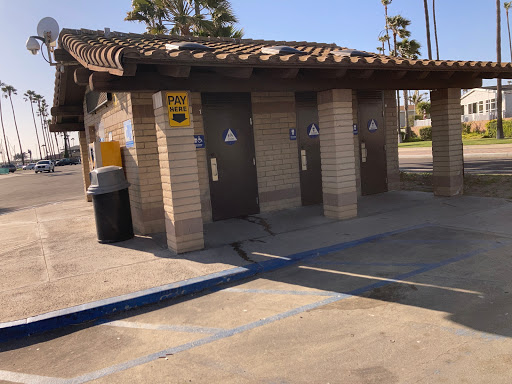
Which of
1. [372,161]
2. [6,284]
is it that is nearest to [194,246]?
[6,284]

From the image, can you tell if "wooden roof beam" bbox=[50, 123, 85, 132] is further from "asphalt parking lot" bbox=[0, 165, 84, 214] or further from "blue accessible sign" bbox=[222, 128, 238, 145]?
"blue accessible sign" bbox=[222, 128, 238, 145]

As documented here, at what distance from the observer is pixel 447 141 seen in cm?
1040

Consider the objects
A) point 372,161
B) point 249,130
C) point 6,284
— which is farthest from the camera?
point 372,161

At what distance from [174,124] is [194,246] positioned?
2.12m

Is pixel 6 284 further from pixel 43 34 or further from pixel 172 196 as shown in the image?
pixel 43 34

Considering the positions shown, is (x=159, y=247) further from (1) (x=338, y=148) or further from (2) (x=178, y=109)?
(1) (x=338, y=148)

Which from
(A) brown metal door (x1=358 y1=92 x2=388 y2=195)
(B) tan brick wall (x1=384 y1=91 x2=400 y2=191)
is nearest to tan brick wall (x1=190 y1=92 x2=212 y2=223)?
(A) brown metal door (x1=358 y1=92 x2=388 y2=195)

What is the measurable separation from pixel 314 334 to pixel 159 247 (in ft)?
14.0

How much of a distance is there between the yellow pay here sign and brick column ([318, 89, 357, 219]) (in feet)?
10.7

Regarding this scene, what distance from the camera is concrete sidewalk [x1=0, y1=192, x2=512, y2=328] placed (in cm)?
562

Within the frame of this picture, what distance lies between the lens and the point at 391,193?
11.7m

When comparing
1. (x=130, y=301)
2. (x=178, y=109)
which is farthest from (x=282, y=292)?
(x=178, y=109)

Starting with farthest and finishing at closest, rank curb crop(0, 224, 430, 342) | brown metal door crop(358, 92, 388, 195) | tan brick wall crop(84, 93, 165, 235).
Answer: brown metal door crop(358, 92, 388, 195) < tan brick wall crop(84, 93, 165, 235) < curb crop(0, 224, 430, 342)

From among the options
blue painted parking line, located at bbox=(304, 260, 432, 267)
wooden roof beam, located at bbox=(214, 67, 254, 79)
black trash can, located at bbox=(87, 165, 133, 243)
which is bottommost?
blue painted parking line, located at bbox=(304, 260, 432, 267)
